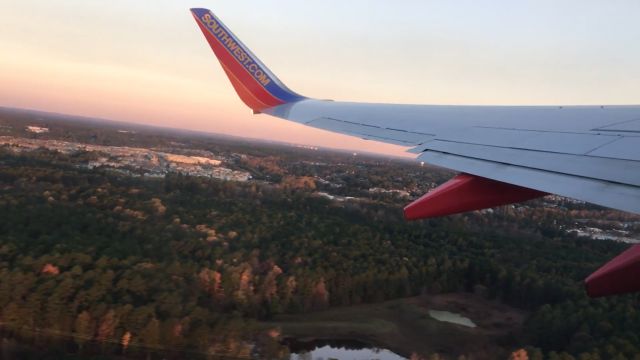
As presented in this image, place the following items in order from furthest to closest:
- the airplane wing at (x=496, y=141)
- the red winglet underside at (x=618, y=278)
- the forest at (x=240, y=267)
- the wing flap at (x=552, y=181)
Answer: the forest at (x=240, y=267)
the airplane wing at (x=496, y=141)
the red winglet underside at (x=618, y=278)
the wing flap at (x=552, y=181)

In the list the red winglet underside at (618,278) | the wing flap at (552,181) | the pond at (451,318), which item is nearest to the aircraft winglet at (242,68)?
the wing flap at (552,181)

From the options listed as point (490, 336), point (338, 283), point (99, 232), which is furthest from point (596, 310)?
point (99, 232)

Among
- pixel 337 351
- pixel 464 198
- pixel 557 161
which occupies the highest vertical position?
pixel 557 161

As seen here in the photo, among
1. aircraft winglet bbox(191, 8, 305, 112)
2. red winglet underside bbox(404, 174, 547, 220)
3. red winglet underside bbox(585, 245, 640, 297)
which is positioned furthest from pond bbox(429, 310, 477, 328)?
red winglet underside bbox(585, 245, 640, 297)

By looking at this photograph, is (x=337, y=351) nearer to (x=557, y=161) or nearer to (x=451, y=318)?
(x=451, y=318)

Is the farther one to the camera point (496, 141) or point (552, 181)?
point (496, 141)

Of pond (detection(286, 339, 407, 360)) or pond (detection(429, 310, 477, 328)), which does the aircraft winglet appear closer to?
pond (detection(286, 339, 407, 360))

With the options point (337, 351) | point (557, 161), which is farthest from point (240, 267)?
point (557, 161)

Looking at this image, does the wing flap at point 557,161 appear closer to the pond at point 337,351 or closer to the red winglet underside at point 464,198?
the red winglet underside at point 464,198
